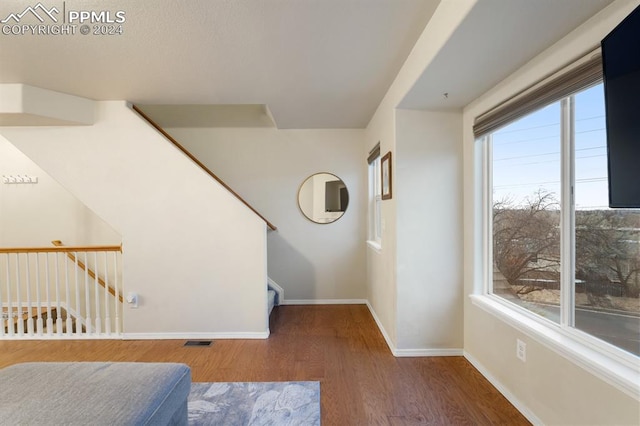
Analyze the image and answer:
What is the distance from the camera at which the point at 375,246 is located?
3.67 meters

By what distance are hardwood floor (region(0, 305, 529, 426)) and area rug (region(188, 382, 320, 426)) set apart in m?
0.09

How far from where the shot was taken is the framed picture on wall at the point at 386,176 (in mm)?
2875

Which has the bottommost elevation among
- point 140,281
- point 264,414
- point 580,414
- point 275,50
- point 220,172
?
point 264,414

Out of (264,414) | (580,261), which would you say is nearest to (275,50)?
(580,261)

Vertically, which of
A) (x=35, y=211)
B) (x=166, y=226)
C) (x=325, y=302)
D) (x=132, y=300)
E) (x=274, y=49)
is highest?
(x=274, y=49)

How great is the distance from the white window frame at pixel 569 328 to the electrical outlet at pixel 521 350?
0.28ft

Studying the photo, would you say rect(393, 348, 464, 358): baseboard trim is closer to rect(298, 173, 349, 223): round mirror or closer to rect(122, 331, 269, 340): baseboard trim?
rect(122, 331, 269, 340): baseboard trim

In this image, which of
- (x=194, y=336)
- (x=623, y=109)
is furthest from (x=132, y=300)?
(x=623, y=109)

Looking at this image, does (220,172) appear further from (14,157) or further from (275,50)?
(14,157)

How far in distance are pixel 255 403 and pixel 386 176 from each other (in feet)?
6.94

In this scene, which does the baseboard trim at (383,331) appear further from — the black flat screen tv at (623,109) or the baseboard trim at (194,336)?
the black flat screen tv at (623,109)

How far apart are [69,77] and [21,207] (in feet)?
8.76

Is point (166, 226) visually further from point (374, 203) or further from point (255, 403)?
point (374, 203)

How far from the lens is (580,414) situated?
4.95ft
